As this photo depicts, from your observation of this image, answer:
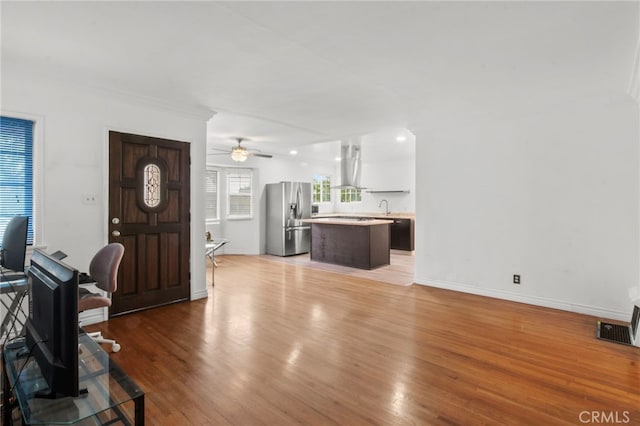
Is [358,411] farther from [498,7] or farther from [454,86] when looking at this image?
[454,86]

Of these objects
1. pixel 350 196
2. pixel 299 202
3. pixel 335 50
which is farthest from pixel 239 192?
pixel 335 50

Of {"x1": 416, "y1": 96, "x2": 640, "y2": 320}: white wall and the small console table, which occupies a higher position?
{"x1": 416, "y1": 96, "x2": 640, "y2": 320}: white wall

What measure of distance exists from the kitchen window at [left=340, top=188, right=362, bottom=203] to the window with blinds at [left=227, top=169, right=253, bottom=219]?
337 cm

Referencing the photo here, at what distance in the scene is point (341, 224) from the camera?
6469 mm

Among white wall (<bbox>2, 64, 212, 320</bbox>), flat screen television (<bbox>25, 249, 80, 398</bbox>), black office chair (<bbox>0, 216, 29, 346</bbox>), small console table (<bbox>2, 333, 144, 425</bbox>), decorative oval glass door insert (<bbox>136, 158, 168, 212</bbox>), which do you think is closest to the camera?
flat screen television (<bbox>25, 249, 80, 398</bbox>)

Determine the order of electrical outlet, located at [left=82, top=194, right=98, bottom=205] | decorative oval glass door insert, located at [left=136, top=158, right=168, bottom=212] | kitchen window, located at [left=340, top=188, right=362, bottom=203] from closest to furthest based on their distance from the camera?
electrical outlet, located at [left=82, top=194, right=98, bottom=205] → decorative oval glass door insert, located at [left=136, top=158, right=168, bottom=212] → kitchen window, located at [left=340, top=188, right=362, bottom=203]

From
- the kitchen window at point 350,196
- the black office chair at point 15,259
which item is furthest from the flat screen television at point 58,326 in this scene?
the kitchen window at point 350,196

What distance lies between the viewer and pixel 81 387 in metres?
1.41

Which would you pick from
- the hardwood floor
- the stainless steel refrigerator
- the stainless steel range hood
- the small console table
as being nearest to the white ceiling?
the small console table

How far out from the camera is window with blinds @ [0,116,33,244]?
2922mm

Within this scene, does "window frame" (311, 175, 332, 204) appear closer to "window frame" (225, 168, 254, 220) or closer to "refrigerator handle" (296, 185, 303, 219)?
"refrigerator handle" (296, 185, 303, 219)

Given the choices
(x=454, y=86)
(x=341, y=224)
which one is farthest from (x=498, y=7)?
(x=341, y=224)

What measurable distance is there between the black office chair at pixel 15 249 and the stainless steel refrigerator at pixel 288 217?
17.5 feet

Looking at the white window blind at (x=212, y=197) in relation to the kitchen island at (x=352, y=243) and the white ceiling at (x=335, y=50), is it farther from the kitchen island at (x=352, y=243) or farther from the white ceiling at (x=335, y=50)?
the white ceiling at (x=335, y=50)
